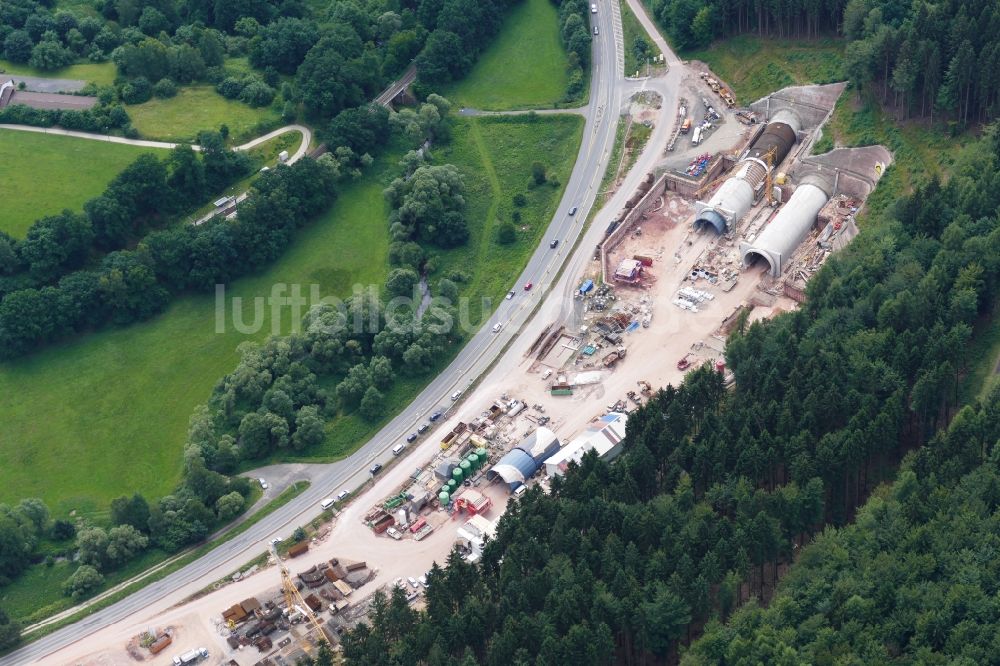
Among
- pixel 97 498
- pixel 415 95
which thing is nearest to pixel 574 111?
pixel 415 95

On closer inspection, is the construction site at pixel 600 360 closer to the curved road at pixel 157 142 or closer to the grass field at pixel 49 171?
the curved road at pixel 157 142

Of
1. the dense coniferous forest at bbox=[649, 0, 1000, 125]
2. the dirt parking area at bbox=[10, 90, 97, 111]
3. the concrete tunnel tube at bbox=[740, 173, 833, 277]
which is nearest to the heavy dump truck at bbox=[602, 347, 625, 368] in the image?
the concrete tunnel tube at bbox=[740, 173, 833, 277]

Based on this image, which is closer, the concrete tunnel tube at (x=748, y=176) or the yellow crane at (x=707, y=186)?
the concrete tunnel tube at (x=748, y=176)

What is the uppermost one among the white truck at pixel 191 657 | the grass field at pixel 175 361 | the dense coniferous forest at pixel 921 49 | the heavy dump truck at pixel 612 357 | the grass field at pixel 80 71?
the grass field at pixel 80 71

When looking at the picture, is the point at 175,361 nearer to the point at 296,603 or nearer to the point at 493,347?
the point at 493,347

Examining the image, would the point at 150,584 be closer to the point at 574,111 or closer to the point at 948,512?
the point at 948,512

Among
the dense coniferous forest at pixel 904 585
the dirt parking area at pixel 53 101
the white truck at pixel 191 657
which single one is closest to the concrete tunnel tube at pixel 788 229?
the dense coniferous forest at pixel 904 585
